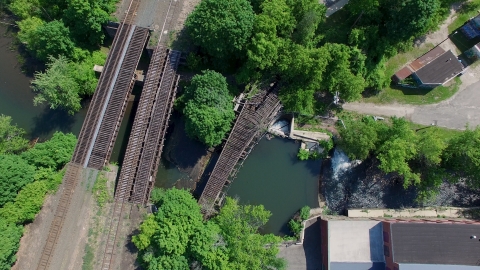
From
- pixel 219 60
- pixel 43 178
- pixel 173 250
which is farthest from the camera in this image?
pixel 219 60

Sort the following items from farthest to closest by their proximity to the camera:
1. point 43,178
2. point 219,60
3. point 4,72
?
point 4,72
point 219,60
point 43,178

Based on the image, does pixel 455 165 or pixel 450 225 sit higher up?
pixel 455 165

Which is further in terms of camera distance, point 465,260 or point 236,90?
point 236,90

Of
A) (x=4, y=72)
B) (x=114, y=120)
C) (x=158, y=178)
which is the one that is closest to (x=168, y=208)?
(x=158, y=178)

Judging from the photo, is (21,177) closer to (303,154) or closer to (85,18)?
(85,18)

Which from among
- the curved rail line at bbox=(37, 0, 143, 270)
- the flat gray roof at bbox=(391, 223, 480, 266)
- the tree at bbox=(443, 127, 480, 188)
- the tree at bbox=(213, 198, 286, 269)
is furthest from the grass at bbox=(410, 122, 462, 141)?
the curved rail line at bbox=(37, 0, 143, 270)

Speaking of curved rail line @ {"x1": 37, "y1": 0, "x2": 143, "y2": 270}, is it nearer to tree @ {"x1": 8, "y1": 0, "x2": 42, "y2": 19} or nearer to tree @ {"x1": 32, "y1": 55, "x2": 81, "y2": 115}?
tree @ {"x1": 32, "y1": 55, "x2": 81, "y2": 115}

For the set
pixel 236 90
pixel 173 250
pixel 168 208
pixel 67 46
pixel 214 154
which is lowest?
pixel 173 250

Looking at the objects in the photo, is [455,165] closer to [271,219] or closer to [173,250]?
[271,219]
